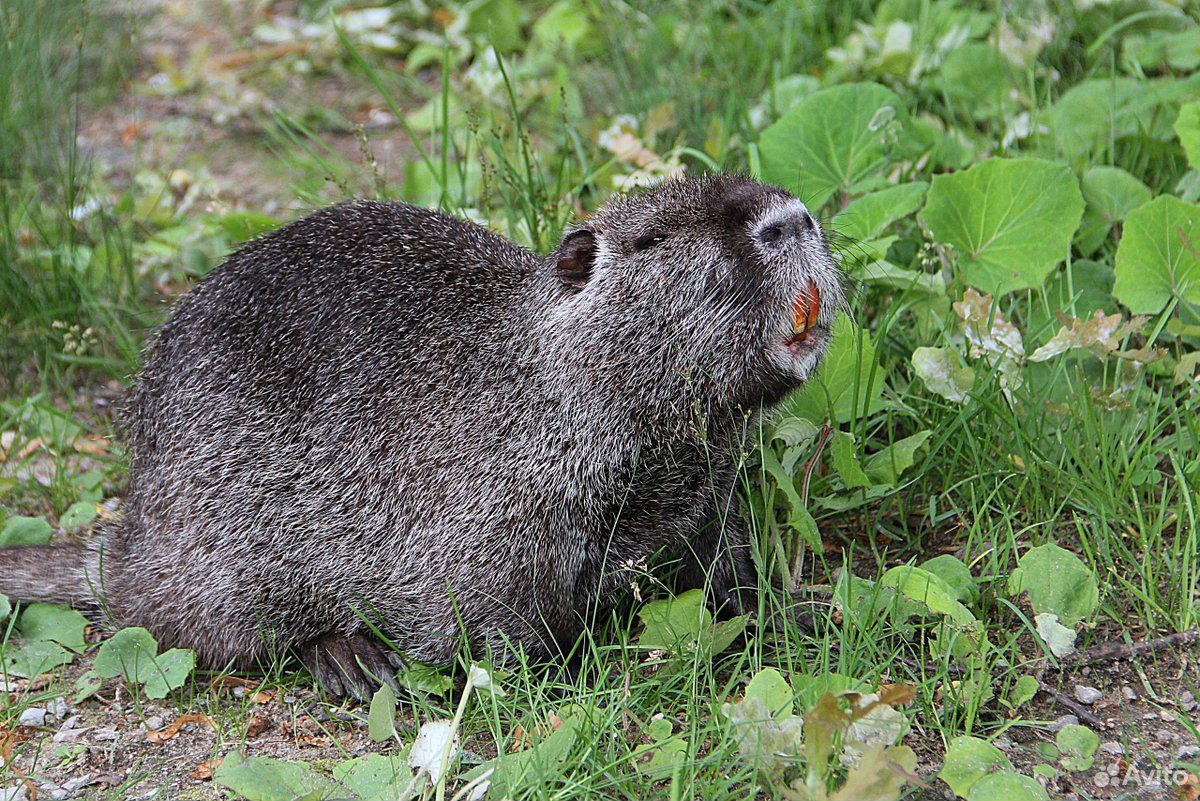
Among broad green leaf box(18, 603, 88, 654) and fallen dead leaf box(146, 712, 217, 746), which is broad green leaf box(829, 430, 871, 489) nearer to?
fallen dead leaf box(146, 712, 217, 746)

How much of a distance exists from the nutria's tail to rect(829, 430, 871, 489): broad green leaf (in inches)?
80.8

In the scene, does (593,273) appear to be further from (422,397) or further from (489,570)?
(489,570)

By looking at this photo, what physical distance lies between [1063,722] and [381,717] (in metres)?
1.49

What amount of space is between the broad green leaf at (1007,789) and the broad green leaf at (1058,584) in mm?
572

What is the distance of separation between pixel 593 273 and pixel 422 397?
0.56 m

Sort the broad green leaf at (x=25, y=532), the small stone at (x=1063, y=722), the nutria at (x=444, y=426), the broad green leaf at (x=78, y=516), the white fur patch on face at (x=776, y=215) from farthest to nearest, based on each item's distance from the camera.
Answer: the broad green leaf at (x=78, y=516) → the broad green leaf at (x=25, y=532) → the nutria at (x=444, y=426) → the white fur patch on face at (x=776, y=215) → the small stone at (x=1063, y=722)

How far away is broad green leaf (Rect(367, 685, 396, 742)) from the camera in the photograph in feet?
9.56

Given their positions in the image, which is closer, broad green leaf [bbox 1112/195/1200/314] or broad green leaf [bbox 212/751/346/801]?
broad green leaf [bbox 212/751/346/801]

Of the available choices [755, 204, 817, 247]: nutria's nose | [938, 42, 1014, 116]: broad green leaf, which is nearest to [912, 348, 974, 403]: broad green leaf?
[755, 204, 817, 247]: nutria's nose

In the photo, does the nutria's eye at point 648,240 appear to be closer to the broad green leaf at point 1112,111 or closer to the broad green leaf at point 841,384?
the broad green leaf at point 841,384

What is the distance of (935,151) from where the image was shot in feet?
14.2

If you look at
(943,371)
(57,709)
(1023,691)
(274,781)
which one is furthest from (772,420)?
(57,709)

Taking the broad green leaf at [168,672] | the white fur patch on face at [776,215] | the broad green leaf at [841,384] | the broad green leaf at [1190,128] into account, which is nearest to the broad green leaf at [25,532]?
the broad green leaf at [168,672]

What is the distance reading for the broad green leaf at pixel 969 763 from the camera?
98.5 inches
